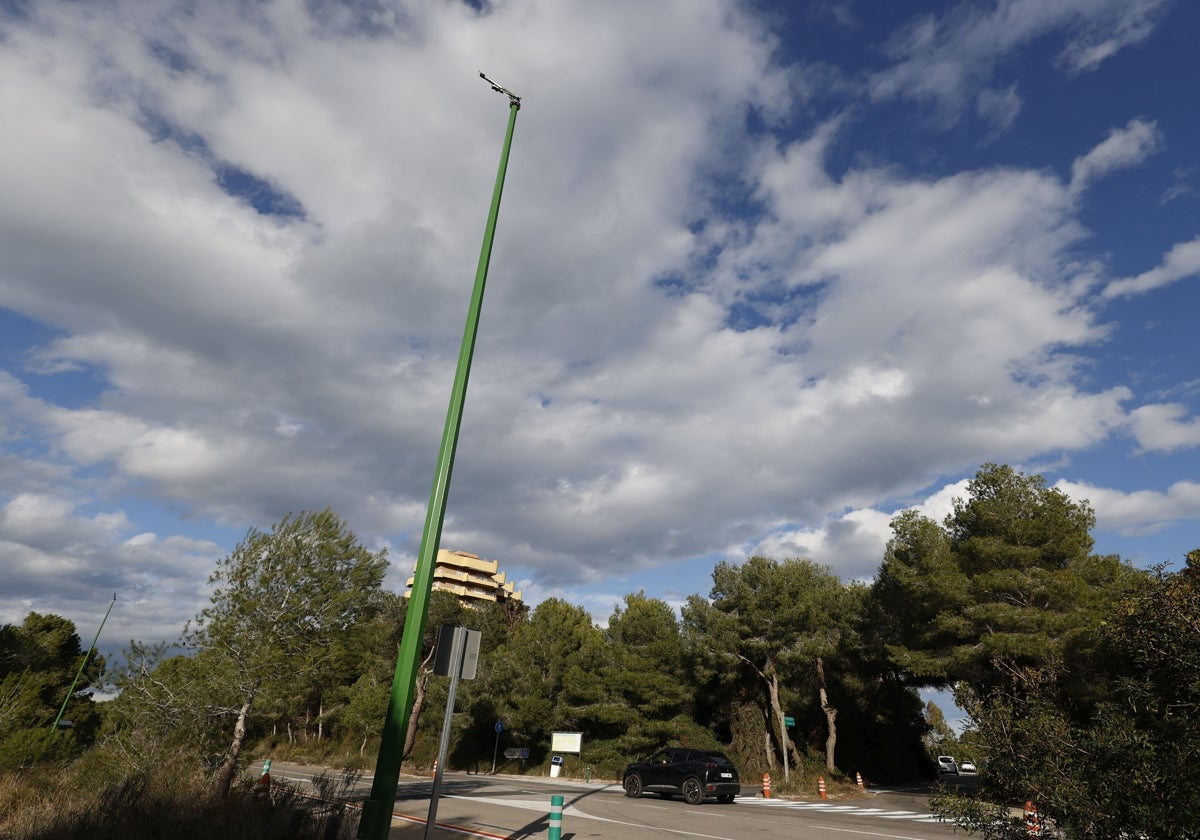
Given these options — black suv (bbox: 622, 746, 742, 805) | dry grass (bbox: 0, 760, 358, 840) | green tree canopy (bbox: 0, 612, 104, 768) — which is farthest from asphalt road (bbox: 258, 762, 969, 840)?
green tree canopy (bbox: 0, 612, 104, 768)

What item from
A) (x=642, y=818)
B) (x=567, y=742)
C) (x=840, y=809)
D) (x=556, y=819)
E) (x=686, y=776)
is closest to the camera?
(x=556, y=819)

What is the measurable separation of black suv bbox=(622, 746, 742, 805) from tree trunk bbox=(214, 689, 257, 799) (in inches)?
491

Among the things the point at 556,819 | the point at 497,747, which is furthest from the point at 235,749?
the point at 497,747

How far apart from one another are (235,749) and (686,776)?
504 inches

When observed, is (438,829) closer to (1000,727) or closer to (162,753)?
(162,753)

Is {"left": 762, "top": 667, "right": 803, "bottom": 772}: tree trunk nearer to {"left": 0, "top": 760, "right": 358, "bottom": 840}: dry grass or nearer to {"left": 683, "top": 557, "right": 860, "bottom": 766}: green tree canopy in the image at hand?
{"left": 683, "top": 557, "right": 860, "bottom": 766}: green tree canopy

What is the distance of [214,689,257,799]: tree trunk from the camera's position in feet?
41.1

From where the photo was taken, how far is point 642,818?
15.5m

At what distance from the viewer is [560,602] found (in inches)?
1598

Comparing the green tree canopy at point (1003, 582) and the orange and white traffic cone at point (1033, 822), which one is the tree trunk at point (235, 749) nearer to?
the orange and white traffic cone at point (1033, 822)

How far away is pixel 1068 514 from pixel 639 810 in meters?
17.9

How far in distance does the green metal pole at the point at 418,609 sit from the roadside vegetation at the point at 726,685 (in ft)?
11.8

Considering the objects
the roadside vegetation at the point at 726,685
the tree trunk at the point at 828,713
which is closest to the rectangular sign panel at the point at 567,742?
the roadside vegetation at the point at 726,685

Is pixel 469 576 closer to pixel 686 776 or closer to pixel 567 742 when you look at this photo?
pixel 567 742
